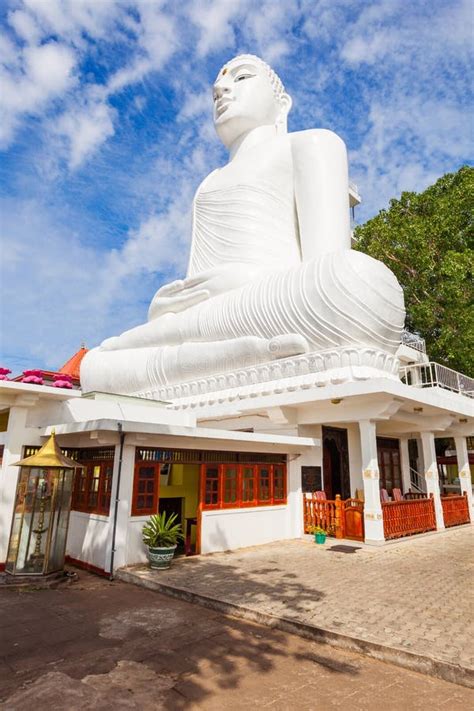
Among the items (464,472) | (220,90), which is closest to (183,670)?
(464,472)

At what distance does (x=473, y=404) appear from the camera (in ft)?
42.1

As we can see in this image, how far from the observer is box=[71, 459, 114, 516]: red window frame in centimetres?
768

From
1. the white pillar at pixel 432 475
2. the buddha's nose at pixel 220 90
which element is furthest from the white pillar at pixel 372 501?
the buddha's nose at pixel 220 90

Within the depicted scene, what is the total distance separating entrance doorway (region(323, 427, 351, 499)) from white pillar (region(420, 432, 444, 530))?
79.7 inches

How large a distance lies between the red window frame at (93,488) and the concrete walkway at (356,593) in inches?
48.9

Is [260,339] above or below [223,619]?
above

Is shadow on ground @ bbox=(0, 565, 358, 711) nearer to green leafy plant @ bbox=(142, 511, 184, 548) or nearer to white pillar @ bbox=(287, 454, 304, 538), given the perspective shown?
green leafy plant @ bbox=(142, 511, 184, 548)

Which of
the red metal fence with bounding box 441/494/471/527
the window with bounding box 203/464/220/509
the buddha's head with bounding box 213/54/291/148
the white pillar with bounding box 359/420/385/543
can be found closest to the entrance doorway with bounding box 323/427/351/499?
the red metal fence with bounding box 441/494/471/527

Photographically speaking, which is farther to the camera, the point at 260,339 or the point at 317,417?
the point at 260,339

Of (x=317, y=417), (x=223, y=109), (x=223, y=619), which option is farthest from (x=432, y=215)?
(x=223, y=619)

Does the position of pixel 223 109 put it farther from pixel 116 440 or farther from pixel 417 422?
pixel 116 440

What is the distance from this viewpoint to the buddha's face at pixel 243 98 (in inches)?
712

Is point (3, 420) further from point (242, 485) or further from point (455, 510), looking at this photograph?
Answer: point (455, 510)

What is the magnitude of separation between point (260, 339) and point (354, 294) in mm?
2558
